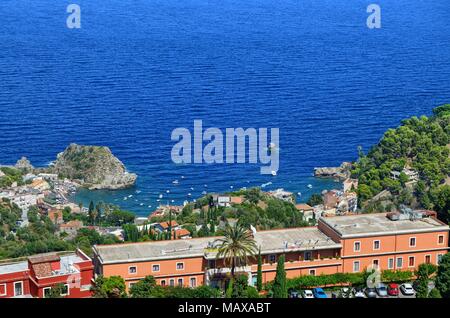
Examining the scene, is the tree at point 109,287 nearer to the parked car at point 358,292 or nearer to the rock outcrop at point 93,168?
the parked car at point 358,292

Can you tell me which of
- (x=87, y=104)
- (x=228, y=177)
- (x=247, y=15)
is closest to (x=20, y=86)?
(x=87, y=104)

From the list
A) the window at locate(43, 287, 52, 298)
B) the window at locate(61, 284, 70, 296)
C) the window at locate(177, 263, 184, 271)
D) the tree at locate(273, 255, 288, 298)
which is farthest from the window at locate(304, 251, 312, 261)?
the window at locate(43, 287, 52, 298)

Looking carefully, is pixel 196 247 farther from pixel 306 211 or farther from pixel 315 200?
pixel 315 200

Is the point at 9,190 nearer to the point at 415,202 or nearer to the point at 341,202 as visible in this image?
the point at 341,202

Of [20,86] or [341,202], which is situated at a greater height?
[20,86]

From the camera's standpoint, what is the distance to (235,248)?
3059 centimetres

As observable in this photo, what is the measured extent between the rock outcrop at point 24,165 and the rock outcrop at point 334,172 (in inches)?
666

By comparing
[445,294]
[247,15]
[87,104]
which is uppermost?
[247,15]

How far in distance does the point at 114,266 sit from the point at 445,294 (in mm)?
9465

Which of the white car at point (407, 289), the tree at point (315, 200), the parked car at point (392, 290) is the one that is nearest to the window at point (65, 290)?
the parked car at point (392, 290)

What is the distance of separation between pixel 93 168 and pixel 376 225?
3151 centimetres

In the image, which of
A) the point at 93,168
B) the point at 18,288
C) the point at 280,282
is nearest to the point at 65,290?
the point at 18,288

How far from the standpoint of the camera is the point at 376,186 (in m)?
53.7
